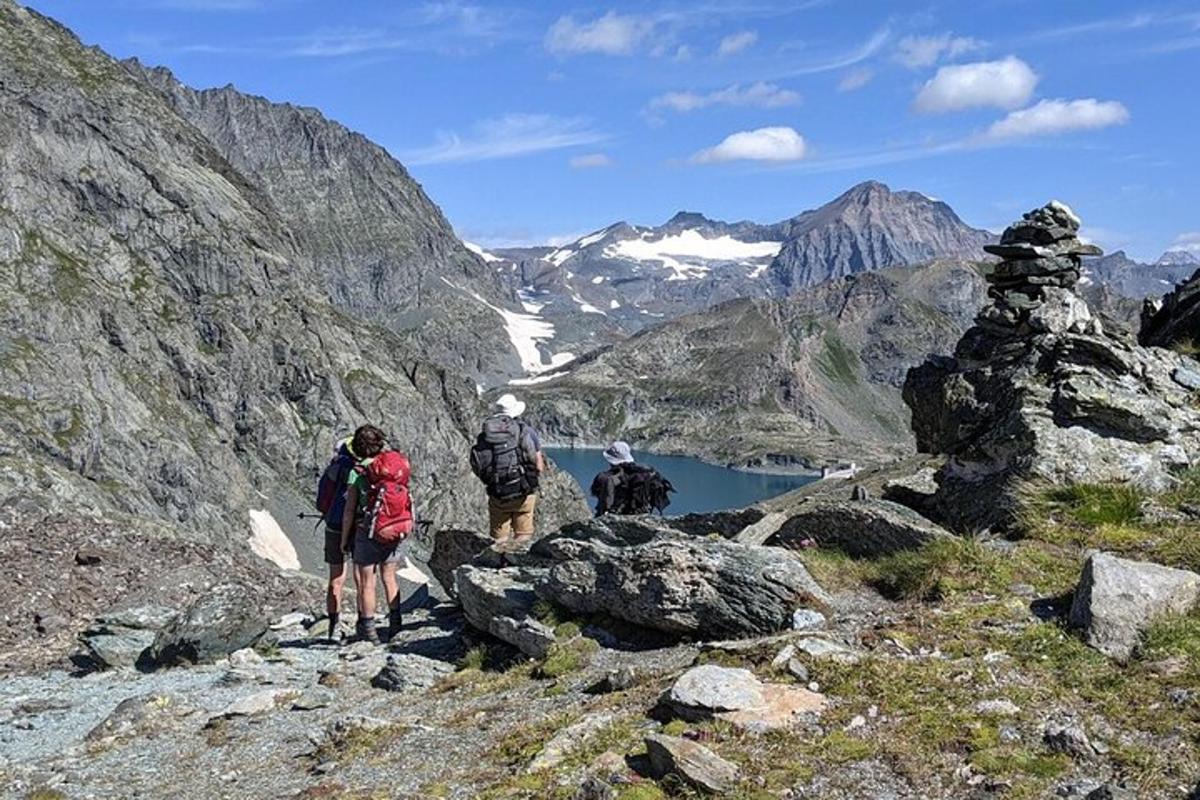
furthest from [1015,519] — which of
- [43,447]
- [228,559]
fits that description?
[43,447]

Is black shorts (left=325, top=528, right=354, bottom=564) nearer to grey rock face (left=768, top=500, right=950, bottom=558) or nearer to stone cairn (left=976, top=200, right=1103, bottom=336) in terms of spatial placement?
grey rock face (left=768, top=500, right=950, bottom=558)

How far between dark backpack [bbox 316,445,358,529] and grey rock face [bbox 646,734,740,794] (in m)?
9.24

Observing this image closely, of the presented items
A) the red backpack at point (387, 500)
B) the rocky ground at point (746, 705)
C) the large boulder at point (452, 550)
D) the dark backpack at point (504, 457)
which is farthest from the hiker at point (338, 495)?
the large boulder at point (452, 550)

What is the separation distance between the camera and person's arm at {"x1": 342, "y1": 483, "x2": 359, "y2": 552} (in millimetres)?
16281

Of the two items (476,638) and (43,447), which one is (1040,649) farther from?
(43,447)

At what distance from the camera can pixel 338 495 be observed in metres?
16.9

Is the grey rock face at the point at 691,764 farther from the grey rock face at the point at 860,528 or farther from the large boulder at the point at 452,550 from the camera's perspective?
the large boulder at the point at 452,550

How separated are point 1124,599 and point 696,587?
4.65m

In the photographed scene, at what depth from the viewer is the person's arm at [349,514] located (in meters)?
16.3

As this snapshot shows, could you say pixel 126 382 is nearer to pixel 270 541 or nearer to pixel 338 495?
pixel 270 541

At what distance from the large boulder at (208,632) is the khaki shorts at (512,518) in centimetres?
430

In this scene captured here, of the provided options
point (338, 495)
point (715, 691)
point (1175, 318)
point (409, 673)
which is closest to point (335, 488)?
point (338, 495)

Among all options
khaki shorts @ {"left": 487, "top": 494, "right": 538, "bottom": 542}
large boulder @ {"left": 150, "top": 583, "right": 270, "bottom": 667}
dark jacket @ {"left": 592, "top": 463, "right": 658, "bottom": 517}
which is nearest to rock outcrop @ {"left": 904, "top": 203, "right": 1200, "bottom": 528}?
dark jacket @ {"left": 592, "top": 463, "right": 658, "bottom": 517}

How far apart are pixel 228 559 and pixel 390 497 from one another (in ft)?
31.9
